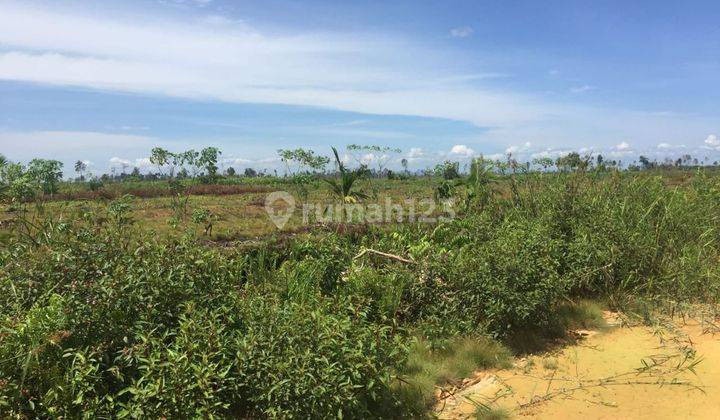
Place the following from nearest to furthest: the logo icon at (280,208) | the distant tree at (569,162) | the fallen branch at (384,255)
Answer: the fallen branch at (384,255)
the distant tree at (569,162)
the logo icon at (280,208)

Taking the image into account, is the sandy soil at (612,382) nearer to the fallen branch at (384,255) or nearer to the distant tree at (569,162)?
the fallen branch at (384,255)

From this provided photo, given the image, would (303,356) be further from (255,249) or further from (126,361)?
(255,249)

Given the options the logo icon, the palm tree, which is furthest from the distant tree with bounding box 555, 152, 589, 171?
the logo icon

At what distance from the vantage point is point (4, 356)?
2.00m

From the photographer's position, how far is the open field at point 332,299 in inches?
82.8

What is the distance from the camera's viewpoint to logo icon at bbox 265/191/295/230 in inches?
608

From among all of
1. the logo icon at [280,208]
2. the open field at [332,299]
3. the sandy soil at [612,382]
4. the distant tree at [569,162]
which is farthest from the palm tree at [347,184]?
the logo icon at [280,208]

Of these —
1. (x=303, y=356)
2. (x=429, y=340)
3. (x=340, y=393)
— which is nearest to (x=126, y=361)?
(x=303, y=356)

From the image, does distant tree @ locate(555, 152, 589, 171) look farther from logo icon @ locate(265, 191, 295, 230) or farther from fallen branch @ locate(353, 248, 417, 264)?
logo icon @ locate(265, 191, 295, 230)

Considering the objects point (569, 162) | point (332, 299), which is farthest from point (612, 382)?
point (569, 162)

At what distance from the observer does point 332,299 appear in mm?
3205

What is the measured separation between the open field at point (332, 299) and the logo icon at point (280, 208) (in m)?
9.02

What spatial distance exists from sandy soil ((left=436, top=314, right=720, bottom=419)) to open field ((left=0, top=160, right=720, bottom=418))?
11 centimetres

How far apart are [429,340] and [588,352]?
125 centimetres
